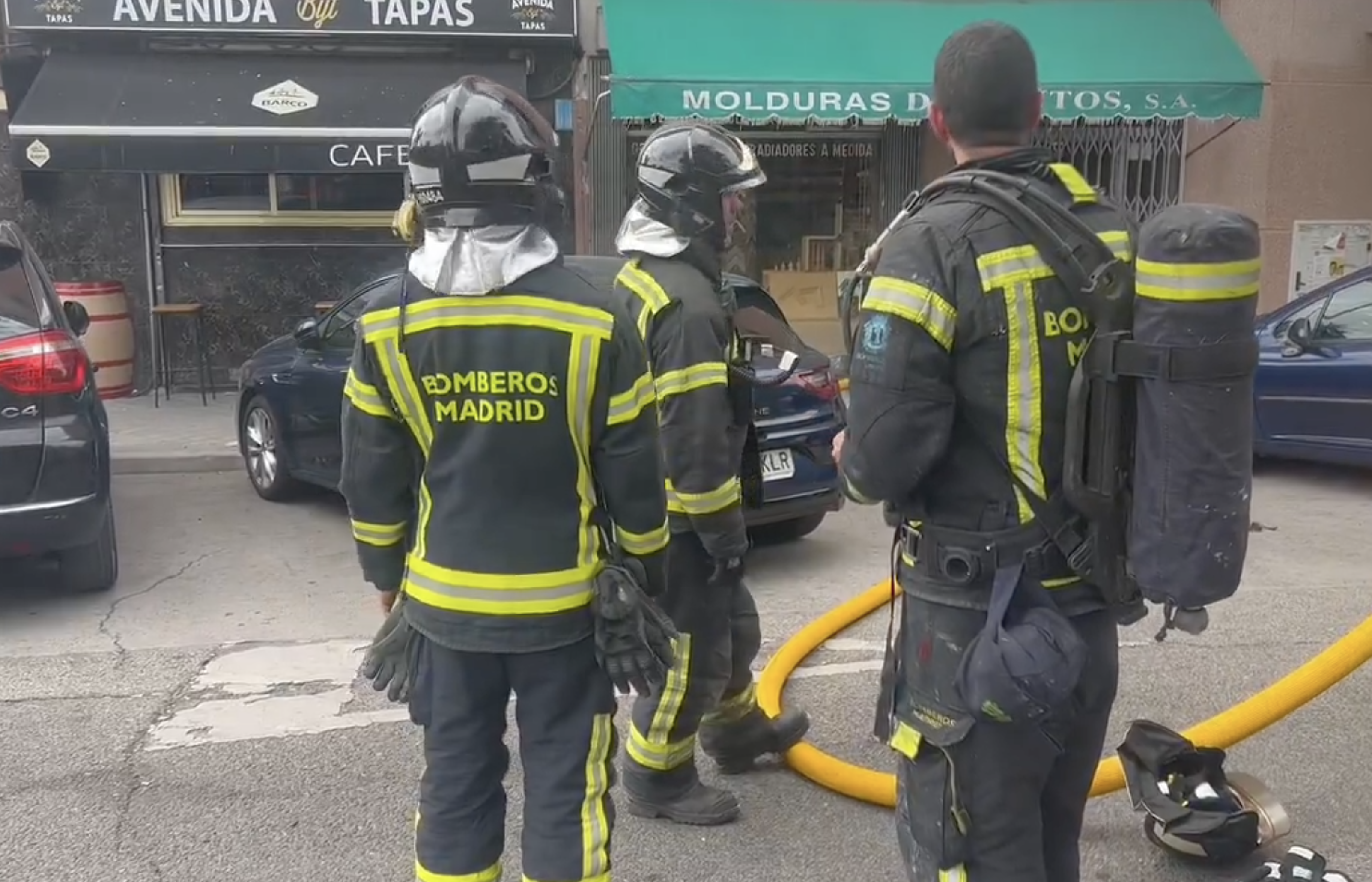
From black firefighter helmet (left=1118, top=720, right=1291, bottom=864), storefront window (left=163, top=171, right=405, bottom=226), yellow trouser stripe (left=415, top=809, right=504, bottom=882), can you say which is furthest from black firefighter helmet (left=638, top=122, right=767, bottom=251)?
storefront window (left=163, top=171, right=405, bottom=226)

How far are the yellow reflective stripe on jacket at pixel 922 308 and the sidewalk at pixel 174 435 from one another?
7329 millimetres

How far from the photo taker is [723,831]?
385 centimetres

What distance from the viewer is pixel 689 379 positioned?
3.45 metres

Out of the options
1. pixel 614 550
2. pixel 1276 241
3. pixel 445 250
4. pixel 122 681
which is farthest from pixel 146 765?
pixel 1276 241

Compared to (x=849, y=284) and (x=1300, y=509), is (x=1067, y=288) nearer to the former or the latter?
(x=849, y=284)

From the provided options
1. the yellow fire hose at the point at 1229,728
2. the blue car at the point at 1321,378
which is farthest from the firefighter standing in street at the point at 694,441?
the blue car at the point at 1321,378

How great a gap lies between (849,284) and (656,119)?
9.45 metres

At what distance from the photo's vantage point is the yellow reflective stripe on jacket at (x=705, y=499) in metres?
3.48

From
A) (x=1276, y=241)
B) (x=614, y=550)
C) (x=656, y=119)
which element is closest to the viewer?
(x=614, y=550)

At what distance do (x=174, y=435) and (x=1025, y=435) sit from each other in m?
9.05

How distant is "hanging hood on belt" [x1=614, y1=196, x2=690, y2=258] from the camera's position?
3.63 metres

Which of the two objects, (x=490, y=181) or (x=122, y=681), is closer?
(x=490, y=181)

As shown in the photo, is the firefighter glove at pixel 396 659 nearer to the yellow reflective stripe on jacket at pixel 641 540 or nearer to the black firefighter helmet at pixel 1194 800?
the yellow reflective stripe on jacket at pixel 641 540

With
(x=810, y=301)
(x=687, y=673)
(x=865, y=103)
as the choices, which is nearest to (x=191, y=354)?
(x=810, y=301)
